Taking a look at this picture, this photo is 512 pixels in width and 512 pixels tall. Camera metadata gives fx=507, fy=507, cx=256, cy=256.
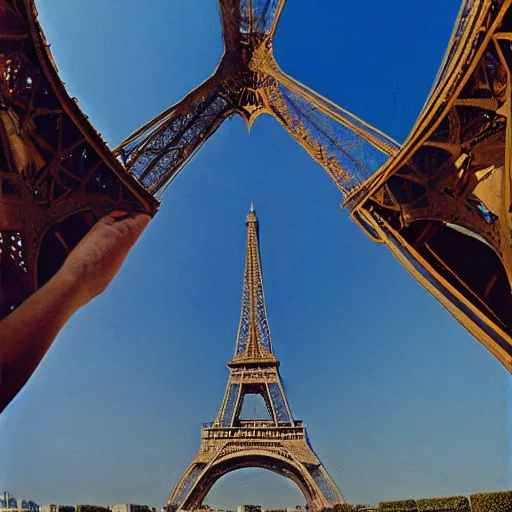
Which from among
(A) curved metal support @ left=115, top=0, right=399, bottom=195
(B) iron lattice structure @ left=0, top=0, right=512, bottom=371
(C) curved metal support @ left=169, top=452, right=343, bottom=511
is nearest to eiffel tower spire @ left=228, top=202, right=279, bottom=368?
(C) curved metal support @ left=169, top=452, right=343, bottom=511

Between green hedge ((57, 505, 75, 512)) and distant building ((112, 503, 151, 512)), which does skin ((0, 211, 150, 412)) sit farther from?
distant building ((112, 503, 151, 512))

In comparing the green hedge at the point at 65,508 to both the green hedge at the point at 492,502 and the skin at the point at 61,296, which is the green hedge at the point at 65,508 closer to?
the skin at the point at 61,296

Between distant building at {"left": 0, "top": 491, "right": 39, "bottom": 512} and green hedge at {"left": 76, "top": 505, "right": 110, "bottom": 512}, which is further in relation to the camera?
green hedge at {"left": 76, "top": 505, "right": 110, "bottom": 512}

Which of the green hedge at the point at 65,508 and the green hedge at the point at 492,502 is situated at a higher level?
the green hedge at the point at 65,508

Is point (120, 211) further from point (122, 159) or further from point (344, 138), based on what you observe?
point (344, 138)

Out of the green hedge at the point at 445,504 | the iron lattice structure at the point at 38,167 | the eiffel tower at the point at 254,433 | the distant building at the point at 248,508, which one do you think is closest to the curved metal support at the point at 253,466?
the eiffel tower at the point at 254,433

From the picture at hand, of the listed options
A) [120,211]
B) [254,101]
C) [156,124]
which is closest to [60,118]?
[120,211]
